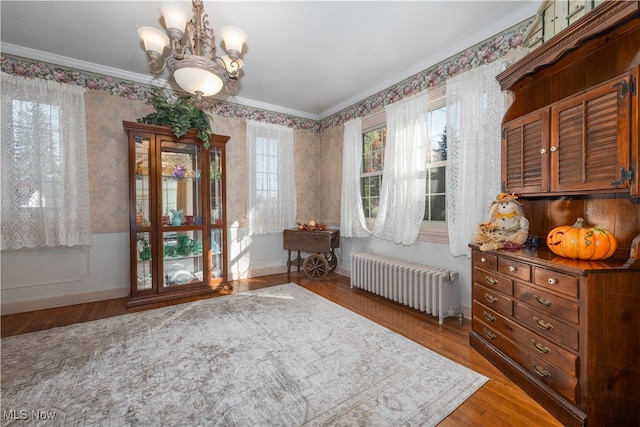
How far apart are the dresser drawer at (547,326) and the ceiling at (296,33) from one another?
2392 mm

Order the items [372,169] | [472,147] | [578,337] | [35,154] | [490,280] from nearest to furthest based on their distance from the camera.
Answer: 1. [578,337]
2. [490,280]
3. [472,147]
4. [35,154]
5. [372,169]

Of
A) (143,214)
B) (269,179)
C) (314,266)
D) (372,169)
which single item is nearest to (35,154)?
(143,214)

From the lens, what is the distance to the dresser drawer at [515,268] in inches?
65.6

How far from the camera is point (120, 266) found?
3.39 meters

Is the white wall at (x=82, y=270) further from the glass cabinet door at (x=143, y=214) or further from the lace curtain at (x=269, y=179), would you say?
the lace curtain at (x=269, y=179)

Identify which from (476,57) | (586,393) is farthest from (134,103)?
(586,393)

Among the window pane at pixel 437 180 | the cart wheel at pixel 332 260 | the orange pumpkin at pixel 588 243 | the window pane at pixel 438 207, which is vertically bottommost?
the cart wheel at pixel 332 260

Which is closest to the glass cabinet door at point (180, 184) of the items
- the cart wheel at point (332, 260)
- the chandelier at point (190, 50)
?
the chandelier at point (190, 50)

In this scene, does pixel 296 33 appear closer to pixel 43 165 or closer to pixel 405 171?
pixel 405 171

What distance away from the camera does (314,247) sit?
159 inches

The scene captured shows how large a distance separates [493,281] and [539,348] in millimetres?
476

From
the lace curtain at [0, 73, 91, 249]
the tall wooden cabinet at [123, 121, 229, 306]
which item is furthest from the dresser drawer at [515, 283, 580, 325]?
the lace curtain at [0, 73, 91, 249]

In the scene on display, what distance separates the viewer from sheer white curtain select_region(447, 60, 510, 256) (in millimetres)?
2344

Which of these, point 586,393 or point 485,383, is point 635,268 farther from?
point 485,383
